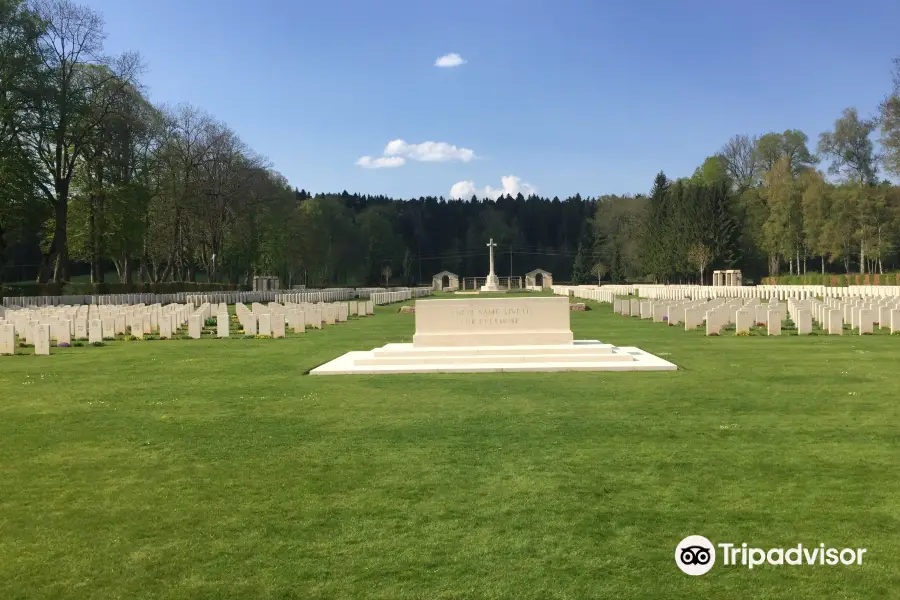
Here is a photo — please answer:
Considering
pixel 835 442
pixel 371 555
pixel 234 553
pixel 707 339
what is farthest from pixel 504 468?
pixel 707 339

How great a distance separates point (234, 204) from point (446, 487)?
50015mm

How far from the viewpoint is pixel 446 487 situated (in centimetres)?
487

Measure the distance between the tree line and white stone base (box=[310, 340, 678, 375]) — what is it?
97.0 feet

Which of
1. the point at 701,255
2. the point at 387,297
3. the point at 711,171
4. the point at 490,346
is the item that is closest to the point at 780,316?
the point at 490,346

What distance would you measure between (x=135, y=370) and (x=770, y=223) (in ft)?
200

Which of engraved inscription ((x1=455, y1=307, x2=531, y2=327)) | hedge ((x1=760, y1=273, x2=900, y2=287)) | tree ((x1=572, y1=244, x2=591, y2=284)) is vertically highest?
tree ((x1=572, y1=244, x2=591, y2=284))

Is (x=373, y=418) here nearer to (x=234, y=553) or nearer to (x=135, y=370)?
(x=234, y=553)

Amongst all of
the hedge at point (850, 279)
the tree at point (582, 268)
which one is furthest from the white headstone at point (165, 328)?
the tree at point (582, 268)

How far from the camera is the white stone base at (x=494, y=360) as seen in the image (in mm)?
11109

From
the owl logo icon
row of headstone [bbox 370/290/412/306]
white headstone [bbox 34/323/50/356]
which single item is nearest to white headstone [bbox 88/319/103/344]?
white headstone [bbox 34/323/50/356]

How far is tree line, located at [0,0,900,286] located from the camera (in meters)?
35.4

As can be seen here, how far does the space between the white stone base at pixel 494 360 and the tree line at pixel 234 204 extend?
2957 cm

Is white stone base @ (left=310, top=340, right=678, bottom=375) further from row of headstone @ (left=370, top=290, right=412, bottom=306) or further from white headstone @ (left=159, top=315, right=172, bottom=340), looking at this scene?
row of headstone @ (left=370, top=290, right=412, bottom=306)

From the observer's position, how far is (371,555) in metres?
3.72
